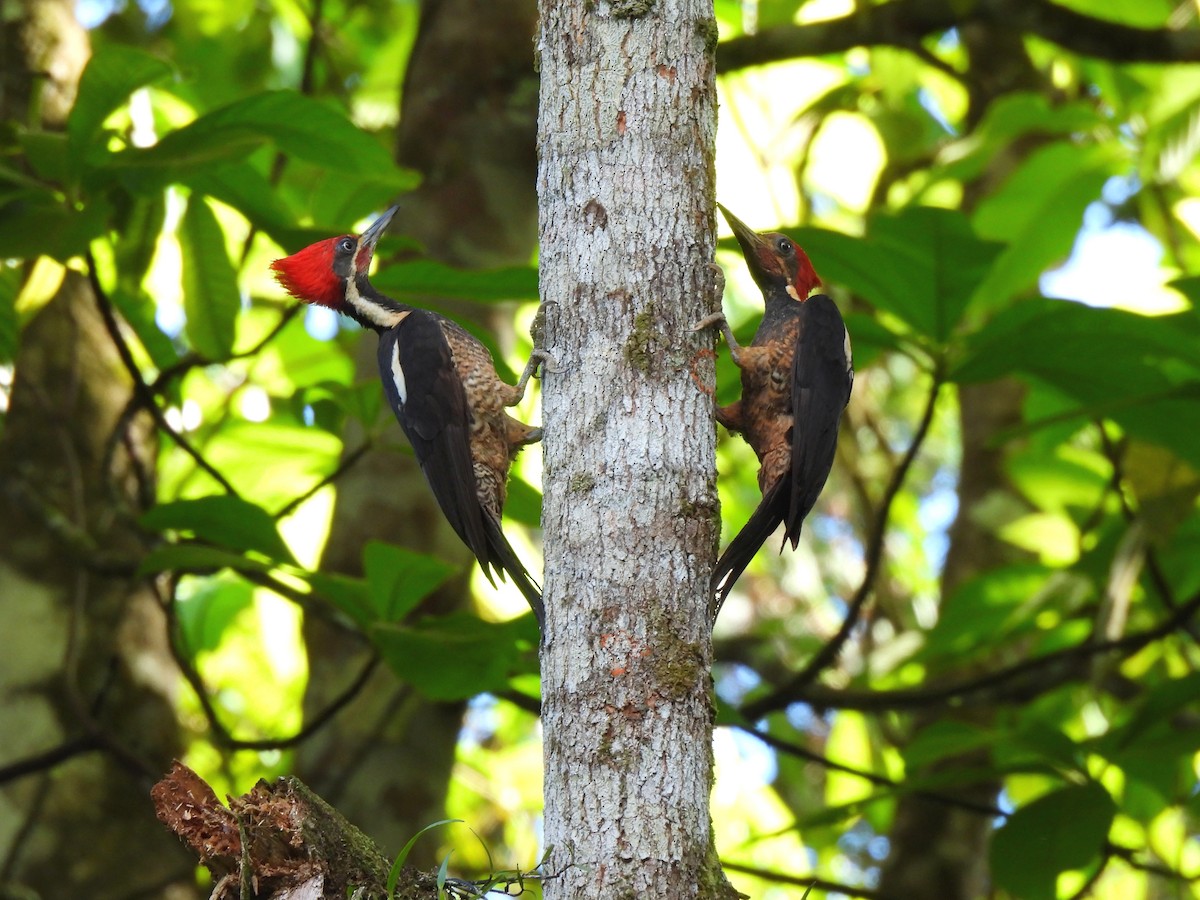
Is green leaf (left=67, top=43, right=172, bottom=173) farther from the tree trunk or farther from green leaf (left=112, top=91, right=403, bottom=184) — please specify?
the tree trunk

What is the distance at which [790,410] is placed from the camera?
290 cm

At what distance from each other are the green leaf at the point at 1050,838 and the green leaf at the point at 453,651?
1259 millimetres

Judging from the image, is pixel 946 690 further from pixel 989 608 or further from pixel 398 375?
pixel 398 375

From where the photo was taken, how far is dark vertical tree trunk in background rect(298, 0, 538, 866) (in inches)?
150

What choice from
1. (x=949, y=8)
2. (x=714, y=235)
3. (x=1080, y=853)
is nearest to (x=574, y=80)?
(x=714, y=235)

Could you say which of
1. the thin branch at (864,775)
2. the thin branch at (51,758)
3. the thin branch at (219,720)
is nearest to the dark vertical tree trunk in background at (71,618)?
the thin branch at (51,758)

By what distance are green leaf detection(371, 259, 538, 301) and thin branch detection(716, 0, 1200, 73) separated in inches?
56.8

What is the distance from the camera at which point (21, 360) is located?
13.4 feet

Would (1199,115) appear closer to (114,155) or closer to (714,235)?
(714,235)

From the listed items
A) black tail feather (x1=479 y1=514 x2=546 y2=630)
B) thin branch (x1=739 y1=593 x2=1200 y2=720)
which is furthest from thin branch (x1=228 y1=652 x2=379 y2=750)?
thin branch (x1=739 y1=593 x2=1200 y2=720)

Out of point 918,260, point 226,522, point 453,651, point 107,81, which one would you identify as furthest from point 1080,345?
point 107,81

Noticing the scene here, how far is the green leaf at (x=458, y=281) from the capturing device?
2.98 meters

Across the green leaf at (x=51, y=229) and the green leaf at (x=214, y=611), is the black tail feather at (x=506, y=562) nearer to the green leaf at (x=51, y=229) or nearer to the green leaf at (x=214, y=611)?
the green leaf at (x=51, y=229)

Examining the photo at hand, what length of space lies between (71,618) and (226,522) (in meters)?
1.00
